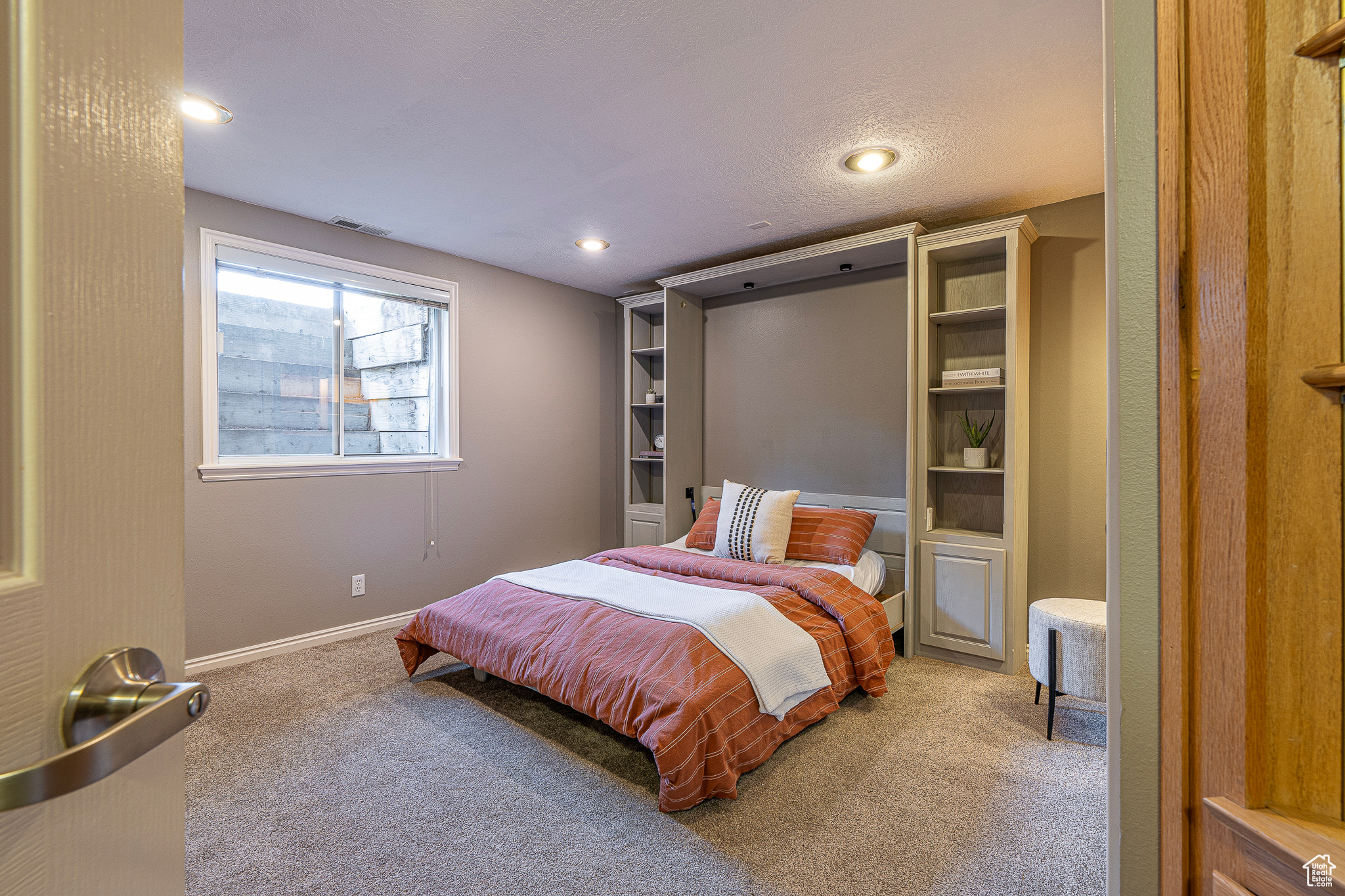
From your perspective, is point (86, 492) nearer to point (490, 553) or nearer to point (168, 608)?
point (168, 608)

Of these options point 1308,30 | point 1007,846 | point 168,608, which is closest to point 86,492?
point 168,608

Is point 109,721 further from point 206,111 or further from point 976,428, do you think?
point 976,428

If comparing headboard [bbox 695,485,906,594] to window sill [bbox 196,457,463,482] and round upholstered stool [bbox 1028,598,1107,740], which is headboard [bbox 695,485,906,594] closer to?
round upholstered stool [bbox 1028,598,1107,740]

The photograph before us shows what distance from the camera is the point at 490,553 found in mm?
4480

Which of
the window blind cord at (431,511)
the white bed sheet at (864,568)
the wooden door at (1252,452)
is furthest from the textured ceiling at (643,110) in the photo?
the white bed sheet at (864,568)

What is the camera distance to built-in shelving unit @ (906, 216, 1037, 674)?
3.16 m

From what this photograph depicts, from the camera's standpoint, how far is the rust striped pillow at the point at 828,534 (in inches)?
137

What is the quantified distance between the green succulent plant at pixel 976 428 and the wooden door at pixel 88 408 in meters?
3.57

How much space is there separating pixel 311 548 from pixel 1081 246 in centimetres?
458

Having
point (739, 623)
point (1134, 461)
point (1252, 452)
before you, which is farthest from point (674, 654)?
point (1252, 452)

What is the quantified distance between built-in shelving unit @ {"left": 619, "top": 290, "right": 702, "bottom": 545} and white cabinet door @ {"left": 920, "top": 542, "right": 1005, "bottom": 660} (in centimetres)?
185

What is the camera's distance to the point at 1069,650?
2.45 meters

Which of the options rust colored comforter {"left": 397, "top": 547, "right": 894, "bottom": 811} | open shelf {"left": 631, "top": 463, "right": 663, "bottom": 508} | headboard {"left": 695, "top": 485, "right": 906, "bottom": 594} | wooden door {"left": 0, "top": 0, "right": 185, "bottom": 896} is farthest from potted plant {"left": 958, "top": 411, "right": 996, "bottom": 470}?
wooden door {"left": 0, "top": 0, "right": 185, "bottom": 896}

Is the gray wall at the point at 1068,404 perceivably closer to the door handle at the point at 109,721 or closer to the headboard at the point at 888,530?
the headboard at the point at 888,530
